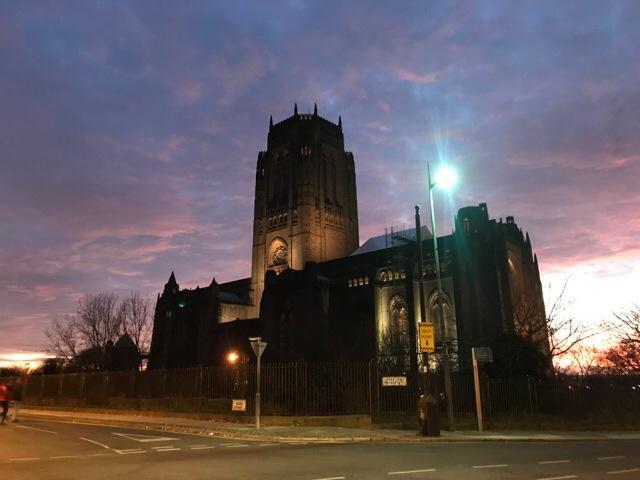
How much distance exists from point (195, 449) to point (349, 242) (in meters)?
83.4

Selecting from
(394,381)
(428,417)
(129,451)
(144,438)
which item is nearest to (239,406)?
(144,438)

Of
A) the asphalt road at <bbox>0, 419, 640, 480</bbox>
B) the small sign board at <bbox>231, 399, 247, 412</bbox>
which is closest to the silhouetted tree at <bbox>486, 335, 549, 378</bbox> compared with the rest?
the asphalt road at <bbox>0, 419, 640, 480</bbox>

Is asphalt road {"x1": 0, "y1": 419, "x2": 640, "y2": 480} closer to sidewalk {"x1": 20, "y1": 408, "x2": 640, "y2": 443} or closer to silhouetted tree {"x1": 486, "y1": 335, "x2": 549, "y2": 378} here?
sidewalk {"x1": 20, "y1": 408, "x2": 640, "y2": 443}

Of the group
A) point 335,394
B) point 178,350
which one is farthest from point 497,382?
point 178,350

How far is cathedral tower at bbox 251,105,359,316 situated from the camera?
8981 cm

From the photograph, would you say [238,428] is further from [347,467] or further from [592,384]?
[592,384]

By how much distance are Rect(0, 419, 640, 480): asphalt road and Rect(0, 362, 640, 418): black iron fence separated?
5077 mm

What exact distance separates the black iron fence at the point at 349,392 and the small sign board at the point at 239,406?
24cm

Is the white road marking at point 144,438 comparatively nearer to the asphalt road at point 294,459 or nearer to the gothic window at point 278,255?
the asphalt road at point 294,459

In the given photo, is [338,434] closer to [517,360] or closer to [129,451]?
[129,451]

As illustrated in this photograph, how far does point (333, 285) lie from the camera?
233 ft

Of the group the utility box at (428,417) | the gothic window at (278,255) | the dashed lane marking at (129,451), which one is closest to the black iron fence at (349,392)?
the utility box at (428,417)

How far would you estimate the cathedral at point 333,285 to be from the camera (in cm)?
5688

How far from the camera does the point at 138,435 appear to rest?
17500 mm
